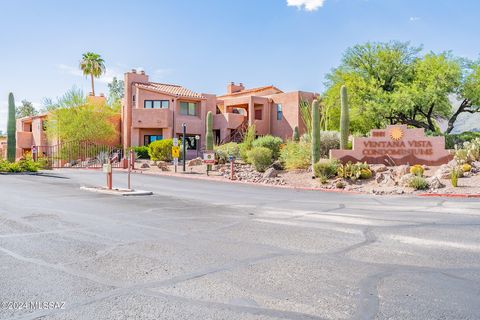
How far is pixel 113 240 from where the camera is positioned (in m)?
7.89

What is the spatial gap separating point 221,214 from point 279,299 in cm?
642

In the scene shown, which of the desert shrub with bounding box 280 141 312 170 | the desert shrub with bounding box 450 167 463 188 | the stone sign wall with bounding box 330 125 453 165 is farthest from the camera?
the desert shrub with bounding box 280 141 312 170

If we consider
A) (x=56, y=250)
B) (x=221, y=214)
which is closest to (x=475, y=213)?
(x=221, y=214)

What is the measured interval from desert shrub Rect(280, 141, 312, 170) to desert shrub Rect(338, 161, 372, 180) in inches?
122

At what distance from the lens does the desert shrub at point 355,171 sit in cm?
2019

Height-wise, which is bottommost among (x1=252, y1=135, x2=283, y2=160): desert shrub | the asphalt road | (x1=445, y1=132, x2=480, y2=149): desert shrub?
the asphalt road

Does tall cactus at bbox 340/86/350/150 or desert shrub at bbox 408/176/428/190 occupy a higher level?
tall cactus at bbox 340/86/350/150

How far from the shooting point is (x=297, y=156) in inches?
945

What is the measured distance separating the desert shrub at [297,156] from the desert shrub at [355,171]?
3.09 metres

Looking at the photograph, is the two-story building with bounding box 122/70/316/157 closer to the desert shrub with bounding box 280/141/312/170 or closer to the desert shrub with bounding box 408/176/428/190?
the desert shrub with bounding box 280/141/312/170

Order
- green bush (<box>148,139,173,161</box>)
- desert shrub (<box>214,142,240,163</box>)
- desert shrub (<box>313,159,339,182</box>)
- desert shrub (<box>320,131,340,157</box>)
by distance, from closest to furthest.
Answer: desert shrub (<box>313,159,339,182</box>)
desert shrub (<box>320,131,340,157</box>)
desert shrub (<box>214,142,240,163</box>)
green bush (<box>148,139,173,161</box>)

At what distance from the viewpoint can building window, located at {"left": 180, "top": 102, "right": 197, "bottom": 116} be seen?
4294 cm

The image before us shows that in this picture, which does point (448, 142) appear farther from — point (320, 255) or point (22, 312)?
point (22, 312)

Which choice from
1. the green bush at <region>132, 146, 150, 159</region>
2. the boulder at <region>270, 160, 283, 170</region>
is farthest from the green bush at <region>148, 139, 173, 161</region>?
the boulder at <region>270, 160, 283, 170</region>
